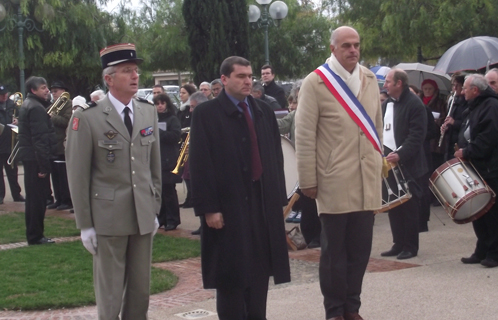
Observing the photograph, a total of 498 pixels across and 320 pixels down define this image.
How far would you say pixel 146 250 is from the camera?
513cm

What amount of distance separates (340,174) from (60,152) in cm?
805

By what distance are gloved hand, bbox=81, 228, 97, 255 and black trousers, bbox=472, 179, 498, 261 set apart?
4350 millimetres

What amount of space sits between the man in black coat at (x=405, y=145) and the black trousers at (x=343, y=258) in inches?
93.0

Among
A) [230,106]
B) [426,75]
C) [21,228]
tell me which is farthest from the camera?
[426,75]

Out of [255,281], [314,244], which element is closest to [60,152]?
[314,244]

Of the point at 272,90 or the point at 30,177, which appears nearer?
the point at 30,177

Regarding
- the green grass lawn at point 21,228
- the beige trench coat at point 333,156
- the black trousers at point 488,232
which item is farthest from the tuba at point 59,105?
the beige trench coat at point 333,156

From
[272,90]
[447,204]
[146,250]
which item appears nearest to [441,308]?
[447,204]

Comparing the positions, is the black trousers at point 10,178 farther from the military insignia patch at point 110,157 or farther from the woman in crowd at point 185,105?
the military insignia patch at point 110,157

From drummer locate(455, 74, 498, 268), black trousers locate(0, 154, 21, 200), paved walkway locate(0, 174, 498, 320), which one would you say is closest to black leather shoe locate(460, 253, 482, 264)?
drummer locate(455, 74, 498, 268)

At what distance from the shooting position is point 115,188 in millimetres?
4973

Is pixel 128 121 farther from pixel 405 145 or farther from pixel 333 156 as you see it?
pixel 405 145

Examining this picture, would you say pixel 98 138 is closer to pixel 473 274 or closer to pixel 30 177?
pixel 473 274

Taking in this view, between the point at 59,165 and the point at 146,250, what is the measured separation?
8.50 meters
